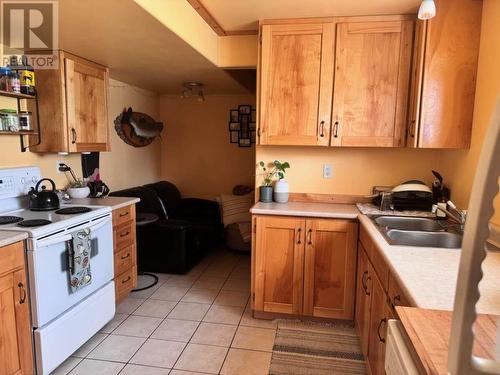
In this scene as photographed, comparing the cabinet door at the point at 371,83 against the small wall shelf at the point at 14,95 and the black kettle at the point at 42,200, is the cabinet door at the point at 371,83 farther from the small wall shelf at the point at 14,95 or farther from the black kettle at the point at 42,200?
the small wall shelf at the point at 14,95

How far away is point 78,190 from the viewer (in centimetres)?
289

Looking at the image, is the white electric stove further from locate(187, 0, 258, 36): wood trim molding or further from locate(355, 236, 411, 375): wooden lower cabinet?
locate(355, 236, 411, 375): wooden lower cabinet

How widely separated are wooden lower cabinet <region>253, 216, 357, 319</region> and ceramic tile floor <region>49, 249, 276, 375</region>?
264 millimetres

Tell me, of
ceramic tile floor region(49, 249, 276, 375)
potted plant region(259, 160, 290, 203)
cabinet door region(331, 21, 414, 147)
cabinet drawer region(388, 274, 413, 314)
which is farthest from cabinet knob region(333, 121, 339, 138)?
ceramic tile floor region(49, 249, 276, 375)

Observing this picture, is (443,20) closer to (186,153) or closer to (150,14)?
(150,14)

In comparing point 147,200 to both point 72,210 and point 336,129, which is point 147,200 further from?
point 336,129

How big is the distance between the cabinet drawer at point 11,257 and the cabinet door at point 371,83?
2141 millimetres

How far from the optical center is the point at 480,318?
98 cm

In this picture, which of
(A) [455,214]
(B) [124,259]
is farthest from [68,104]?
(A) [455,214]

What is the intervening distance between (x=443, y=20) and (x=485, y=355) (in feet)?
7.28

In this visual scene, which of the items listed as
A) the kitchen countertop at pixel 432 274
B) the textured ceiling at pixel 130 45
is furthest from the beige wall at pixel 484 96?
the textured ceiling at pixel 130 45

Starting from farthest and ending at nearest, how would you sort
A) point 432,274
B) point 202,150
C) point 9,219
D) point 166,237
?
1. point 202,150
2. point 166,237
3. point 9,219
4. point 432,274

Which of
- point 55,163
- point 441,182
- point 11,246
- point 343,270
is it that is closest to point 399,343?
point 343,270

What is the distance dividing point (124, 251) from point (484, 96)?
2.83 meters
